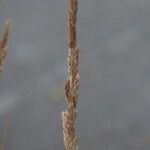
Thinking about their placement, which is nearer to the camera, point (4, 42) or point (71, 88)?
point (71, 88)

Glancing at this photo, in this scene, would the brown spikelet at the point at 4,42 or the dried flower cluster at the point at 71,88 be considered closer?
the dried flower cluster at the point at 71,88

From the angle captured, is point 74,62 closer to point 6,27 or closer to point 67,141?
point 67,141

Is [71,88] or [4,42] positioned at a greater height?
[4,42]

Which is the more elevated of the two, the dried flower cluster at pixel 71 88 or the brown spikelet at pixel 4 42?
the brown spikelet at pixel 4 42

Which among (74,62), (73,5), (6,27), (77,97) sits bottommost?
(77,97)

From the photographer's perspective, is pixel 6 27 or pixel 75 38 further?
pixel 6 27

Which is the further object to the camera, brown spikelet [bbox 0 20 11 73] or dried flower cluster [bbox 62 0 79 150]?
brown spikelet [bbox 0 20 11 73]

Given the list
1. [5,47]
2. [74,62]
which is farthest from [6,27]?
[74,62]

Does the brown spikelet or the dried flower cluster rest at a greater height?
the brown spikelet
